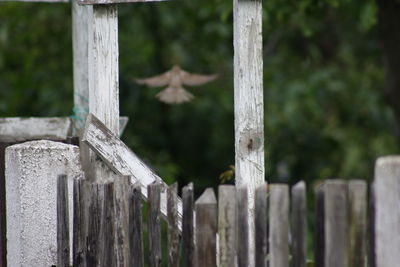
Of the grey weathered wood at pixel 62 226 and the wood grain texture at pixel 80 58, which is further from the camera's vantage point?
the wood grain texture at pixel 80 58

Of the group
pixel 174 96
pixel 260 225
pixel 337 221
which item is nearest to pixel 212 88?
pixel 174 96

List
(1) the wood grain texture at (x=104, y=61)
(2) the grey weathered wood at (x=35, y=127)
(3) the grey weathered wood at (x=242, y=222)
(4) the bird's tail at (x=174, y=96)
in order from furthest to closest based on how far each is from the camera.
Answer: (2) the grey weathered wood at (x=35, y=127)
(4) the bird's tail at (x=174, y=96)
(1) the wood grain texture at (x=104, y=61)
(3) the grey weathered wood at (x=242, y=222)

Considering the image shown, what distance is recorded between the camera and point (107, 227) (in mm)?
3170

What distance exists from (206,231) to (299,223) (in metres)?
0.35

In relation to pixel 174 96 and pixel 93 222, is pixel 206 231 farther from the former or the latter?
pixel 174 96

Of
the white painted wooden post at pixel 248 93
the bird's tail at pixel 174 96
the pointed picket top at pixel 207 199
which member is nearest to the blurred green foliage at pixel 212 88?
the bird's tail at pixel 174 96

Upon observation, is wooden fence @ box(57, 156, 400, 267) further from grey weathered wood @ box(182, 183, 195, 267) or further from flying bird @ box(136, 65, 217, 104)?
flying bird @ box(136, 65, 217, 104)

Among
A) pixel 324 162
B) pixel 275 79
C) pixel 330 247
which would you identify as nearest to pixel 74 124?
pixel 330 247

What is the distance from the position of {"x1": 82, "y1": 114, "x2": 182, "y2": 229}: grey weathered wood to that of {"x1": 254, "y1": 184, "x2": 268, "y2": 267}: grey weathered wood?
0.77 m

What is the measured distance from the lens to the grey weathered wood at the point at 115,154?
349 cm

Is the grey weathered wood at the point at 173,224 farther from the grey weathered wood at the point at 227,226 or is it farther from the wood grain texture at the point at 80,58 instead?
the wood grain texture at the point at 80,58

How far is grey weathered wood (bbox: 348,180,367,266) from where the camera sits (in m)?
2.62

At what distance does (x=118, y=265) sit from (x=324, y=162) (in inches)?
269

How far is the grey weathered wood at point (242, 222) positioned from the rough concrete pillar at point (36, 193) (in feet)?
3.01
